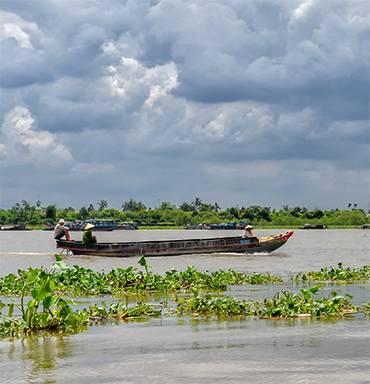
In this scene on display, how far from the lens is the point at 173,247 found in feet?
89.8

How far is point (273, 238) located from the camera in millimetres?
29141

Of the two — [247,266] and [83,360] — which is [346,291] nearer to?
[83,360]

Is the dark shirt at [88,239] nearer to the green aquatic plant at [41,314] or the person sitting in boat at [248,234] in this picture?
the person sitting in boat at [248,234]

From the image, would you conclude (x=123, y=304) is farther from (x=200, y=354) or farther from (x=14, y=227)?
(x=14, y=227)

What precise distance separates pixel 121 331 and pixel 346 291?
21.5ft

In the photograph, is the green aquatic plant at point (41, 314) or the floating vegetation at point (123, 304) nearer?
the green aquatic plant at point (41, 314)

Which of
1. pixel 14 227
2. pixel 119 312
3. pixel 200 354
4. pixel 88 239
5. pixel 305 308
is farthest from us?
pixel 14 227

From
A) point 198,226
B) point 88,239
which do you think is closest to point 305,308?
point 88,239

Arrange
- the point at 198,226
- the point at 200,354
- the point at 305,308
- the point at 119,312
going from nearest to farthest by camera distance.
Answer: the point at 200,354 < the point at 305,308 < the point at 119,312 < the point at 198,226

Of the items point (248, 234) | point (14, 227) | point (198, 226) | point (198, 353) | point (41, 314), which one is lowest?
point (198, 226)

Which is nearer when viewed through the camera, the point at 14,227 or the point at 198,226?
the point at 14,227

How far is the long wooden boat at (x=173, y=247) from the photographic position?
2708cm

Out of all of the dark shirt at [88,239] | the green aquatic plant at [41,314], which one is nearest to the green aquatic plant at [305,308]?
the green aquatic plant at [41,314]

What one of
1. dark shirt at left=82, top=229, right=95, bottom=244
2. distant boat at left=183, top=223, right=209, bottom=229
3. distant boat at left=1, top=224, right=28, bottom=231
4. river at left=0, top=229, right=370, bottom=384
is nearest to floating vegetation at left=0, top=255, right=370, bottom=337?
river at left=0, top=229, right=370, bottom=384
